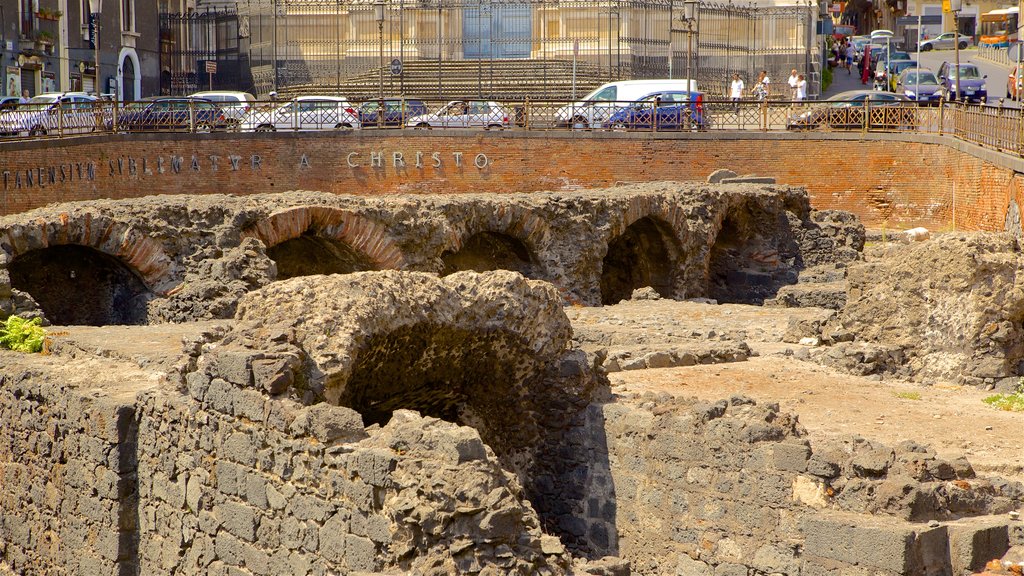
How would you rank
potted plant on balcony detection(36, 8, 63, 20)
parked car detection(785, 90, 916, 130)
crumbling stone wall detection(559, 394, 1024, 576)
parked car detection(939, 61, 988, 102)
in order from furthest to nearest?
potted plant on balcony detection(36, 8, 63, 20), parked car detection(939, 61, 988, 102), parked car detection(785, 90, 916, 130), crumbling stone wall detection(559, 394, 1024, 576)

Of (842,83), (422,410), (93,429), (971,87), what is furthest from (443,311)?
(842,83)

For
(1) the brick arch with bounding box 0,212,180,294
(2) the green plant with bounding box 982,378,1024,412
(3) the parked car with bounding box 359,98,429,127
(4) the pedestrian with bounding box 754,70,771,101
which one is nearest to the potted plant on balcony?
(3) the parked car with bounding box 359,98,429,127

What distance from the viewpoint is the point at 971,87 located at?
3362 centimetres

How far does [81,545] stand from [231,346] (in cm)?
197

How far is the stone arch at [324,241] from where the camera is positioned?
15.6 metres

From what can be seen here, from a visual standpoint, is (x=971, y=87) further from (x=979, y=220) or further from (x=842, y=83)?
(x=979, y=220)

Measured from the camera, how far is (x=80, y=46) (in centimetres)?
3816

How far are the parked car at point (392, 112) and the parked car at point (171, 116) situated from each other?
252cm

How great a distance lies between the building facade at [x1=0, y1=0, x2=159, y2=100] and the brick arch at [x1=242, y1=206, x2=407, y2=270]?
20016 millimetres

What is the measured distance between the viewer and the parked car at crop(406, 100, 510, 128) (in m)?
25.5

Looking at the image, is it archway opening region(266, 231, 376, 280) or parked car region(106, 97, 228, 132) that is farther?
parked car region(106, 97, 228, 132)

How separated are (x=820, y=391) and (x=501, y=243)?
336 inches

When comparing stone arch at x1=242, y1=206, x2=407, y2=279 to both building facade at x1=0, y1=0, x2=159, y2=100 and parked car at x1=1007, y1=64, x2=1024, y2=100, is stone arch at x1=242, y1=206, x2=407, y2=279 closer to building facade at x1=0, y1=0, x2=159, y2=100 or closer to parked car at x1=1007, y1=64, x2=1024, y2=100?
building facade at x1=0, y1=0, x2=159, y2=100

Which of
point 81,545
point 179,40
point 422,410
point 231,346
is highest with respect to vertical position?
point 179,40
